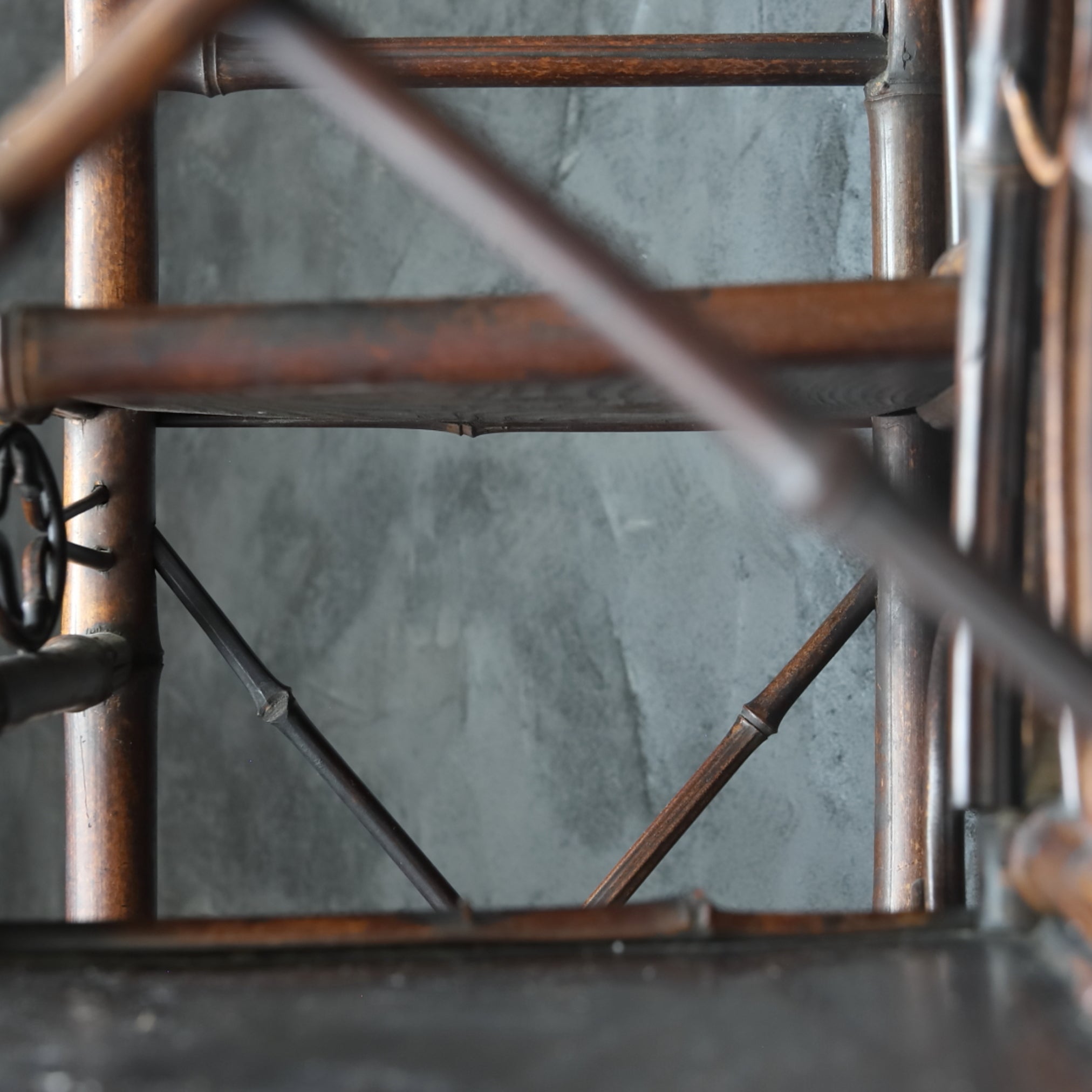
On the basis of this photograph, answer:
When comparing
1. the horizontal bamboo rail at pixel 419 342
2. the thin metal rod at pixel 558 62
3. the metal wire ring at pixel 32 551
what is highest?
the thin metal rod at pixel 558 62

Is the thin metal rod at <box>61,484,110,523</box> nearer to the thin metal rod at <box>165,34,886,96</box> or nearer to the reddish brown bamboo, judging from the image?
the thin metal rod at <box>165,34,886,96</box>

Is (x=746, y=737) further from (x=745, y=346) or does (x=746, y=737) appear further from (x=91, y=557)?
(x=745, y=346)

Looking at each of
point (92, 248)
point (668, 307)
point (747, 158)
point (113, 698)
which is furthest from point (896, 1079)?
point (747, 158)

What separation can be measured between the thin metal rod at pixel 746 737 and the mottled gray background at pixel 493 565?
2258mm

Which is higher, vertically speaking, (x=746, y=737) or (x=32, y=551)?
(x=32, y=551)

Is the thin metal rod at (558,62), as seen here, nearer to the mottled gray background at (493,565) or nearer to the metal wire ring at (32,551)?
the metal wire ring at (32,551)

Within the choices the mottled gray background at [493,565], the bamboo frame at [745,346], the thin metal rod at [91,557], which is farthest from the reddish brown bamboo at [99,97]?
the mottled gray background at [493,565]

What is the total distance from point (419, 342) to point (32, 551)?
1.82ft

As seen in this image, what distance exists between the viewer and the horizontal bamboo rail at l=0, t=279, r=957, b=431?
2.64 feet

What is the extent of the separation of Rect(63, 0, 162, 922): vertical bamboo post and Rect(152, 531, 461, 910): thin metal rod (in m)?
0.05

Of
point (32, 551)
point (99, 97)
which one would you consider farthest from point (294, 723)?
point (99, 97)

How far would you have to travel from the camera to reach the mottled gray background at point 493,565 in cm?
407

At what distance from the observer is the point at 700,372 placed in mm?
623

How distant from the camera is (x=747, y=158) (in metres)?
4.15
